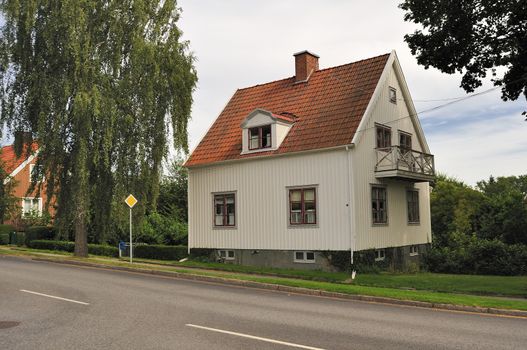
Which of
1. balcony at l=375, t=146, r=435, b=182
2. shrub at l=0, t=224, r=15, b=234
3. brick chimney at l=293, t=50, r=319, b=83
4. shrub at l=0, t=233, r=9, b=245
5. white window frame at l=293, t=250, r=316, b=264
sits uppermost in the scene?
brick chimney at l=293, t=50, r=319, b=83

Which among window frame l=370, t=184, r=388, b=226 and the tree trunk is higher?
window frame l=370, t=184, r=388, b=226

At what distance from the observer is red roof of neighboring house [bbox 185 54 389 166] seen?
71.8ft

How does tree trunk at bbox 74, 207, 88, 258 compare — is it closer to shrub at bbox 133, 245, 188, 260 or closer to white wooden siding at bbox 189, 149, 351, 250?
shrub at bbox 133, 245, 188, 260

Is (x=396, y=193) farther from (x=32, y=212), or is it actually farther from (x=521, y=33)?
(x=32, y=212)

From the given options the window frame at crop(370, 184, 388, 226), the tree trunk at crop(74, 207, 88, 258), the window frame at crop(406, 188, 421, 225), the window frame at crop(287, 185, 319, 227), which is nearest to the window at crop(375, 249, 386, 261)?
the window frame at crop(370, 184, 388, 226)

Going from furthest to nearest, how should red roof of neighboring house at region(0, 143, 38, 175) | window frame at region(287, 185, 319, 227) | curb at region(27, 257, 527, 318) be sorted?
red roof of neighboring house at region(0, 143, 38, 175) → window frame at region(287, 185, 319, 227) → curb at region(27, 257, 527, 318)

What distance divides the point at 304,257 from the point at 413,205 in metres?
8.12

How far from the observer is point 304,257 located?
864 inches

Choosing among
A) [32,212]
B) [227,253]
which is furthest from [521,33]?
[32,212]

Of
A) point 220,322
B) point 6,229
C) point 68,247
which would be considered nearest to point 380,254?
point 220,322

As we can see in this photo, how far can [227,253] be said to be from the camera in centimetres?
2459

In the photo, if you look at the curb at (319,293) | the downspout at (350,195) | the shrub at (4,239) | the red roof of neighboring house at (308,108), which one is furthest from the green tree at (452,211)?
the shrub at (4,239)

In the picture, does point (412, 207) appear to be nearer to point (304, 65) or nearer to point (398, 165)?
point (398, 165)

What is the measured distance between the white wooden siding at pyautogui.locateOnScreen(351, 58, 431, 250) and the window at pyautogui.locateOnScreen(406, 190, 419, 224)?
1.08ft
